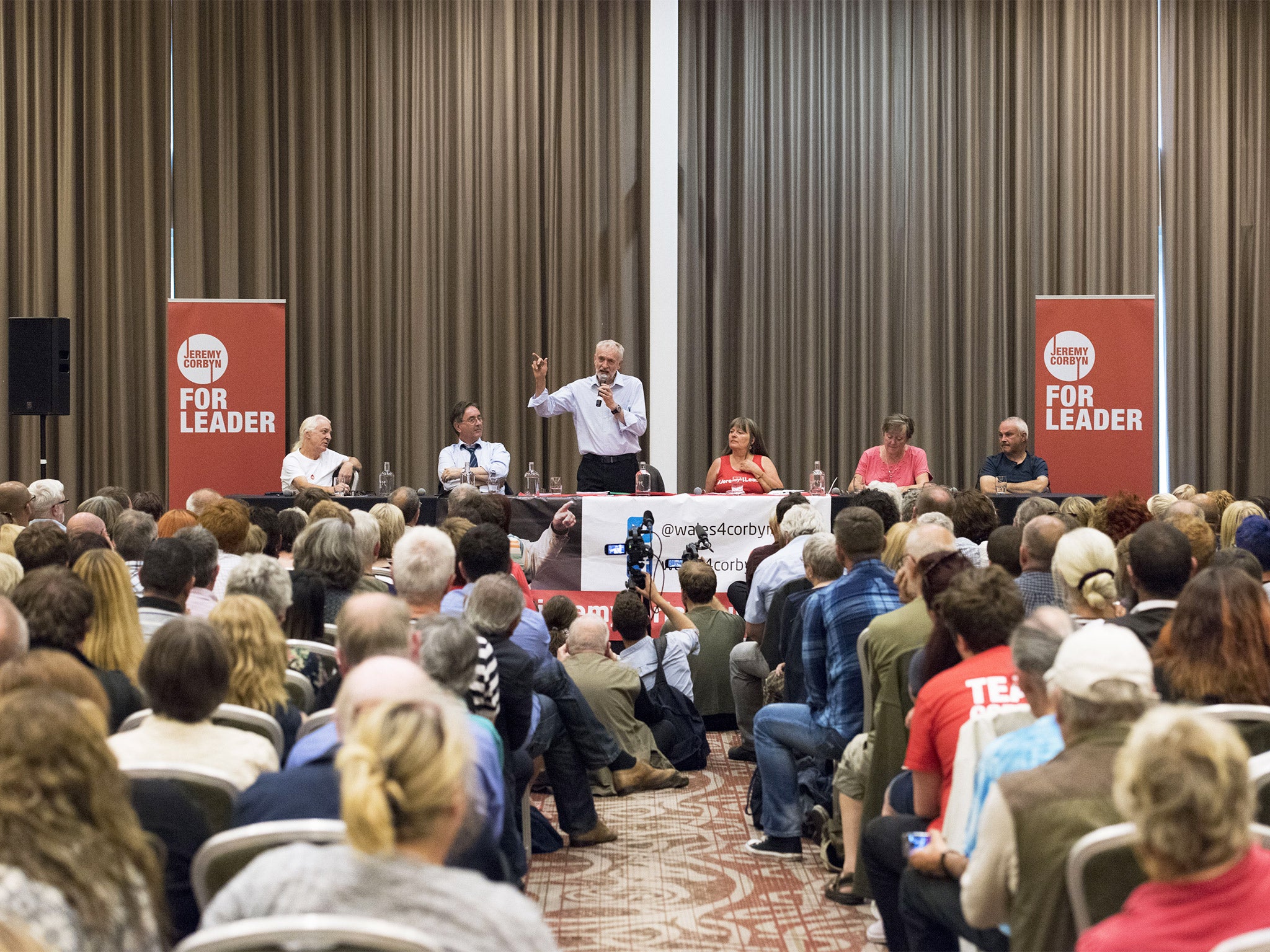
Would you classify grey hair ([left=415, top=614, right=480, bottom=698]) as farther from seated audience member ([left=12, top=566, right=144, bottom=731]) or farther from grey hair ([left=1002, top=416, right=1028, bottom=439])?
grey hair ([left=1002, top=416, right=1028, bottom=439])

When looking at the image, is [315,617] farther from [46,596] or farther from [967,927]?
[967,927]

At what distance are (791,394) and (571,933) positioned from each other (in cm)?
729

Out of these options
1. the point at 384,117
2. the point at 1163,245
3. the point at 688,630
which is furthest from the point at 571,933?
the point at 1163,245

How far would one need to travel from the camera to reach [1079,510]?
5.57 meters

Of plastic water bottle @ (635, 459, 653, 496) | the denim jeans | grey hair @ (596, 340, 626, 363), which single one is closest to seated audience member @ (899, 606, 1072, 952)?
the denim jeans

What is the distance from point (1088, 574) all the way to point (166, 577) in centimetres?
246

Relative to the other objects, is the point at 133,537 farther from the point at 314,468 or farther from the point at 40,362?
the point at 40,362

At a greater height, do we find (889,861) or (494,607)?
(494,607)

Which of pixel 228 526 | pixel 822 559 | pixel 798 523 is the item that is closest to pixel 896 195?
pixel 798 523

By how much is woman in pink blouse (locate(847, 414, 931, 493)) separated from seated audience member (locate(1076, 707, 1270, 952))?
673cm

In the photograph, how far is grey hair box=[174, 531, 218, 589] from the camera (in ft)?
13.9

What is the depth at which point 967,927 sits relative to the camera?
8.21ft

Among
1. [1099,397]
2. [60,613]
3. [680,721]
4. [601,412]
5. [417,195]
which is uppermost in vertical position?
[417,195]

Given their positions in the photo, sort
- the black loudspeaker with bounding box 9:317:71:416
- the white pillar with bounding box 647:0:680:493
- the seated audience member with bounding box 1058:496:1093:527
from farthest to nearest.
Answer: the white pillar with bounding box 647:0:680:493, the black loudspeaker with bounding box 9:317:71:416, the seated audience member with bounding box 1058:496:1093:527
